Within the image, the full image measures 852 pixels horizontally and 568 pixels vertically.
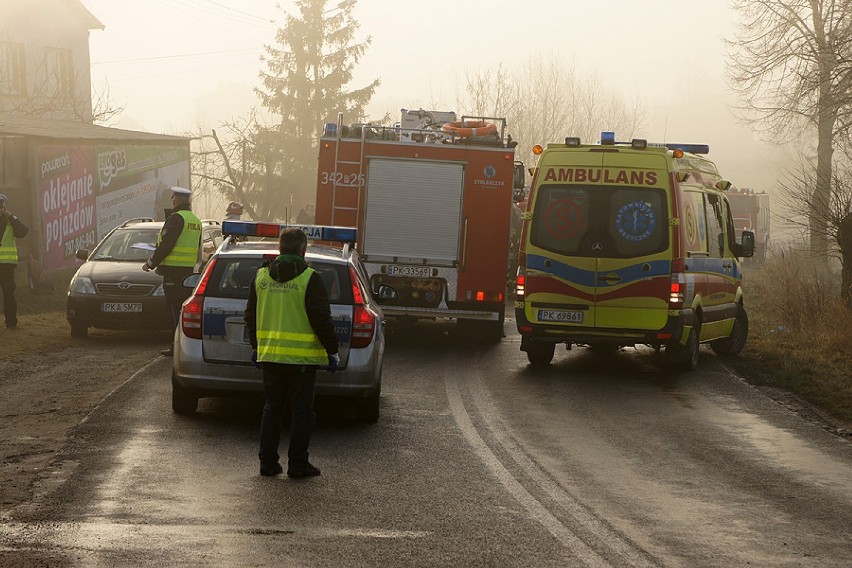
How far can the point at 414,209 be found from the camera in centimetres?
1800

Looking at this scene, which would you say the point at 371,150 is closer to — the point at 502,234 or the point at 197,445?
the point at 502,234

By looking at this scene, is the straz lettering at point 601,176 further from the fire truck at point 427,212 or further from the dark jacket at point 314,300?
the dark jacket at point 314,300

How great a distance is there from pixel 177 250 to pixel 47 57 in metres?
36.7

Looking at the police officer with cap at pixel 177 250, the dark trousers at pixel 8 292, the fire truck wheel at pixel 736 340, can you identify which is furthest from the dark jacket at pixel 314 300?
the dark trousers at pixel 8 292

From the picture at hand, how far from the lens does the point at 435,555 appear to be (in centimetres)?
644

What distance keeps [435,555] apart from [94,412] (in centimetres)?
545

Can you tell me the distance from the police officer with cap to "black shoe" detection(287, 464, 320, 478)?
273 inches

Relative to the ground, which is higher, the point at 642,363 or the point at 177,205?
the point at 177,205

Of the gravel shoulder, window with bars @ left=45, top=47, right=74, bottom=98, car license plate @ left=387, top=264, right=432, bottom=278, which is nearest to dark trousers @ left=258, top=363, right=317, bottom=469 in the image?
the gravel shoulder

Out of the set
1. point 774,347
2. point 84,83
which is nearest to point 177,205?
point 774,347

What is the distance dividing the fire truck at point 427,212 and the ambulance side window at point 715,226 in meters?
2.87

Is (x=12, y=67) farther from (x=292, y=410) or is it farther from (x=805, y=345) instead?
(x=292, y=410)

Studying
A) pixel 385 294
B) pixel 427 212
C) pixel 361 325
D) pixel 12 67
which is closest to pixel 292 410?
pixel 361 325

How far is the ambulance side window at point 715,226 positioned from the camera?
16312mm
